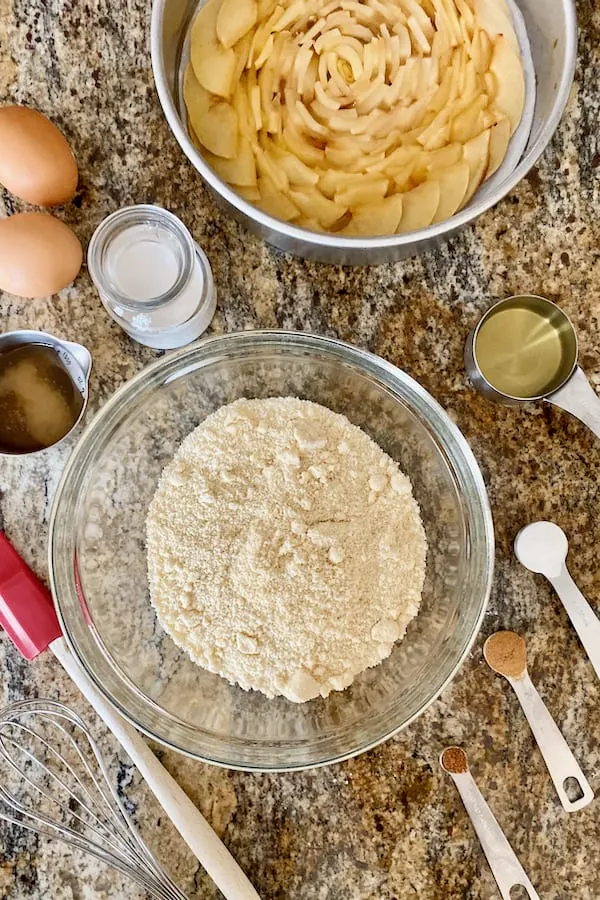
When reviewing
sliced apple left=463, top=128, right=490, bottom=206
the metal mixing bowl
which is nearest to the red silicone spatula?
the metal mixing bowl

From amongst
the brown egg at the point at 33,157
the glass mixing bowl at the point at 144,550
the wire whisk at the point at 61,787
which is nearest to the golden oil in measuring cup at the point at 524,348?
the glass mixing bowl at the point at 144,550

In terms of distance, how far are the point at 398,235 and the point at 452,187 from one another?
0.55ft

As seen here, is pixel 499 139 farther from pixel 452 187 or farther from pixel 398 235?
pixel 398 235

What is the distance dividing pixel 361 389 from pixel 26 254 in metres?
0.54

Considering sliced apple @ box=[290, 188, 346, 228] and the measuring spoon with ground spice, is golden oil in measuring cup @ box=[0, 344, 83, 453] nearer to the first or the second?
sliced apple @ box=[290, 188, 346, 228]

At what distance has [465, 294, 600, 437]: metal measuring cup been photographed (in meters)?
1.11

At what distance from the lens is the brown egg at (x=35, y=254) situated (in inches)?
39.4

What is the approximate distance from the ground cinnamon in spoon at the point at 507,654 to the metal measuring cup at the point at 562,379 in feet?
1.16

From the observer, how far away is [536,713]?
1.14 m

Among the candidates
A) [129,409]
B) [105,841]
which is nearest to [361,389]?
[129,409]

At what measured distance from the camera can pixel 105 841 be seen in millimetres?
1147

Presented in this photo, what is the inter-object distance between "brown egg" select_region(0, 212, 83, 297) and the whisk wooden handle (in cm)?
53

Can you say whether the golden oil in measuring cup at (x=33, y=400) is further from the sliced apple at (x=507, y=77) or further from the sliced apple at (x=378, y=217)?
the sliced apple at (x=507, y=77)

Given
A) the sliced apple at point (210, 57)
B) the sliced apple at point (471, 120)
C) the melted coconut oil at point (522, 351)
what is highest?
the sliced apple at point (210, 57)
